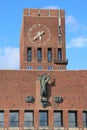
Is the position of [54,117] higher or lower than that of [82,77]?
lower

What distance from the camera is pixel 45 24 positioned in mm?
113375

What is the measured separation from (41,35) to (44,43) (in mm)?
2099

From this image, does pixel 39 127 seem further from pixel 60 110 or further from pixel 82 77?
pixel 82 77

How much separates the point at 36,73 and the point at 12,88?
3817 millimetres

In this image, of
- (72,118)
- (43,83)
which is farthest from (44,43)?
(72,118)

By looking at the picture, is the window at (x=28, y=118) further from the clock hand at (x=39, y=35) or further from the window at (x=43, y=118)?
the clock hand at (x=39, y=35)

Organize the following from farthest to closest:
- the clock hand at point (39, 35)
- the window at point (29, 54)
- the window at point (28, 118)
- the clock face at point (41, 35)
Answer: the window at point (29, 54), the clock face at point (41, 35), the clock hand at point (39, 35), the window at point (28, 118)

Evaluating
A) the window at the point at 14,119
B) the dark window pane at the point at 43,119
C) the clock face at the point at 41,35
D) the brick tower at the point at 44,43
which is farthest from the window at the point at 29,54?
the window at the point at 14,119

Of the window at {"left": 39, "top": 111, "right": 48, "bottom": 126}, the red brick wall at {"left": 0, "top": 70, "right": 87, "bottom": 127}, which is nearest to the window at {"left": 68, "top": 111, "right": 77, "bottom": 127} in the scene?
the red brick wall at {"left": 0, "top": 70, "right": 87, "bottom": 127}

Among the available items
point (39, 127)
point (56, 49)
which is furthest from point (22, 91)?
point (56, 49)

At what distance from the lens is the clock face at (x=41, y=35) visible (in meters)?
A: 113

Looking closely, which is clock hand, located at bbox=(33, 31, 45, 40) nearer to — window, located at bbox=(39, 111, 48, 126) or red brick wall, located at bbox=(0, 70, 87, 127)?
red brick wall, located at bbox=(0, 70, 87, 127)

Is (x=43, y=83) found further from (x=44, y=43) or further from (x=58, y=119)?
(x=44, y=43)

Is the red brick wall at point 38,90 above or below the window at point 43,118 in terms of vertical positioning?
above
